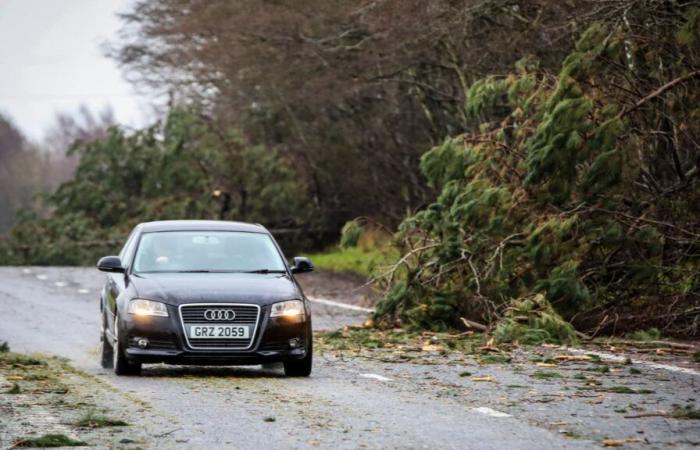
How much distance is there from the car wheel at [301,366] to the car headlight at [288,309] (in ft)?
1.17

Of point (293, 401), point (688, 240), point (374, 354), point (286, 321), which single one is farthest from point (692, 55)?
point (293, 401)

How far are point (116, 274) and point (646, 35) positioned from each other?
7.84 meters

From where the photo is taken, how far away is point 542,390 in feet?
43.3

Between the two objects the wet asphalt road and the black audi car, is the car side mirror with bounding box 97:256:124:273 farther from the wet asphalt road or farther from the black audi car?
the wet asphalt road

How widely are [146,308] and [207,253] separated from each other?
5.26 ft

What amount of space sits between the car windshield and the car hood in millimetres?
384

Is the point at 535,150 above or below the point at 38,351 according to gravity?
above

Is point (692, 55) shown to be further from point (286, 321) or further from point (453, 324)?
point (286, 321)

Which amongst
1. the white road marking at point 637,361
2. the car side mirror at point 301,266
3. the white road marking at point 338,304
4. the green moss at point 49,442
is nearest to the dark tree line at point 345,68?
the white road marking at point 338,304

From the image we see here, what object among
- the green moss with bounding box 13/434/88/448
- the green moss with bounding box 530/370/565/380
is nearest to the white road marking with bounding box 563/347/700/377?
the green moss with bounding box 530/370/565/380

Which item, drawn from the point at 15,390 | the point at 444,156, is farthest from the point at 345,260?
the point at 15,390

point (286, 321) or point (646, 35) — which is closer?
point (286, 321)

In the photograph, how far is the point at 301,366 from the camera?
15.1 m

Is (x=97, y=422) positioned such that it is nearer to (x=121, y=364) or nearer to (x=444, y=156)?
(x=121, y=364)
